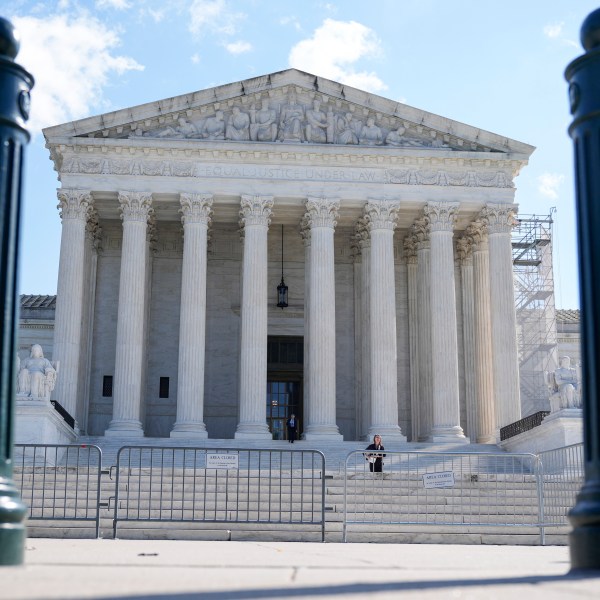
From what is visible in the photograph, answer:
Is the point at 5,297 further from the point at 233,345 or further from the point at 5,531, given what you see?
the point at 233,345

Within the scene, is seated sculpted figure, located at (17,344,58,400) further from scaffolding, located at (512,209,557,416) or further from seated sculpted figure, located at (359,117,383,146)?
scaffolding, located at (512,209,557,416)

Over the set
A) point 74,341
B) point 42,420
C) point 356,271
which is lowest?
point 42,420

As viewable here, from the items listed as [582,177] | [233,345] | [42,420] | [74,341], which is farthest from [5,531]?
[233,345]

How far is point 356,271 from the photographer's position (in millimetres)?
44500

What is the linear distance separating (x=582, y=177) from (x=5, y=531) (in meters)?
5.17

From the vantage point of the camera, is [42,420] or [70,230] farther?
[70,230]

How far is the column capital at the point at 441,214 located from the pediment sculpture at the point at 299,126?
2487mm

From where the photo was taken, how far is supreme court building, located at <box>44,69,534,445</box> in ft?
125

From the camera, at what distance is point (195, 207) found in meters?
38.9

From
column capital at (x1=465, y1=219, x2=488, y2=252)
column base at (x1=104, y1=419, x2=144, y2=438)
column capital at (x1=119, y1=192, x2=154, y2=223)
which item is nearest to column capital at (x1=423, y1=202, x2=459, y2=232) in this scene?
column capital at (x1=465, y1=219, x2=488, y2=252)

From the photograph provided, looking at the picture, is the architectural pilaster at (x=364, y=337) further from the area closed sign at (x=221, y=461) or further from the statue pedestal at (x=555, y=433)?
the area closed sign at (x=221, y=461)

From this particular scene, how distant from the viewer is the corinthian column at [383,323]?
37.9 metres

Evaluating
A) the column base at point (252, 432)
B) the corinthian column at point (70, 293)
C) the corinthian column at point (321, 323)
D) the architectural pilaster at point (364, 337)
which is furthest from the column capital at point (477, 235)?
the corinthian column at point (70, 293)

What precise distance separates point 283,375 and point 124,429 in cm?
1038
